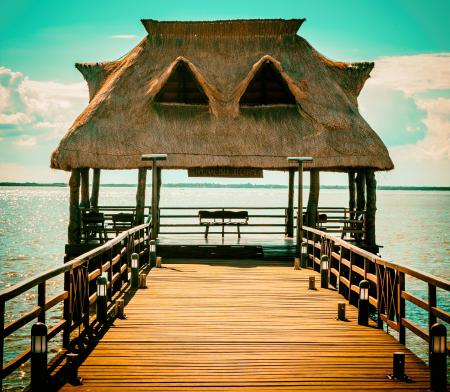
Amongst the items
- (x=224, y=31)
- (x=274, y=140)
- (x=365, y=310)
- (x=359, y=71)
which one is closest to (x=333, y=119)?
(x=274, y=140)

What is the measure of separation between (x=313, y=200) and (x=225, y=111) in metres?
3.95

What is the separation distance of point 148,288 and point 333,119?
30.4 ft

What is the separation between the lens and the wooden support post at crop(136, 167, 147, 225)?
57.0ft

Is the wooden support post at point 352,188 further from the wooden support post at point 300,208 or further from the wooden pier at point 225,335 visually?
the wooden pier at point 225,335

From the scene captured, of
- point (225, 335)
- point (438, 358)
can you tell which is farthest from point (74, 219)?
point (438, 358)

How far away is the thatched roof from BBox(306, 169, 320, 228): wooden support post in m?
1.11

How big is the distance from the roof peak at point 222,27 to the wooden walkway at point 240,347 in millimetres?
11715

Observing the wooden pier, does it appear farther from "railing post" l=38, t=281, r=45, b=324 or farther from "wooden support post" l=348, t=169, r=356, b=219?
"wooden support post" l=348, t=169, r=356, b=219

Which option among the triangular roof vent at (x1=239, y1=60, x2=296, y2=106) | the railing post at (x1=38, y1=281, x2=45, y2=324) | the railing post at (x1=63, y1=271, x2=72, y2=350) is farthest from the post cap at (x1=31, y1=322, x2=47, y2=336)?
the triangular roof vent at (x1=239, y1=60, x2=296, y2=106)

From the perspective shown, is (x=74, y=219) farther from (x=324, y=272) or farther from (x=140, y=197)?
(x=324, y=272)

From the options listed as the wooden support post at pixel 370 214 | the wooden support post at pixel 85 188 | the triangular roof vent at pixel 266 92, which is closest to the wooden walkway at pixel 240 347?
the wooden support post at pixel 370 214

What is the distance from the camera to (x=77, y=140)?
16984 mm

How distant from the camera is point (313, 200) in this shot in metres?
18.8

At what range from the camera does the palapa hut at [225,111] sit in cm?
1733
